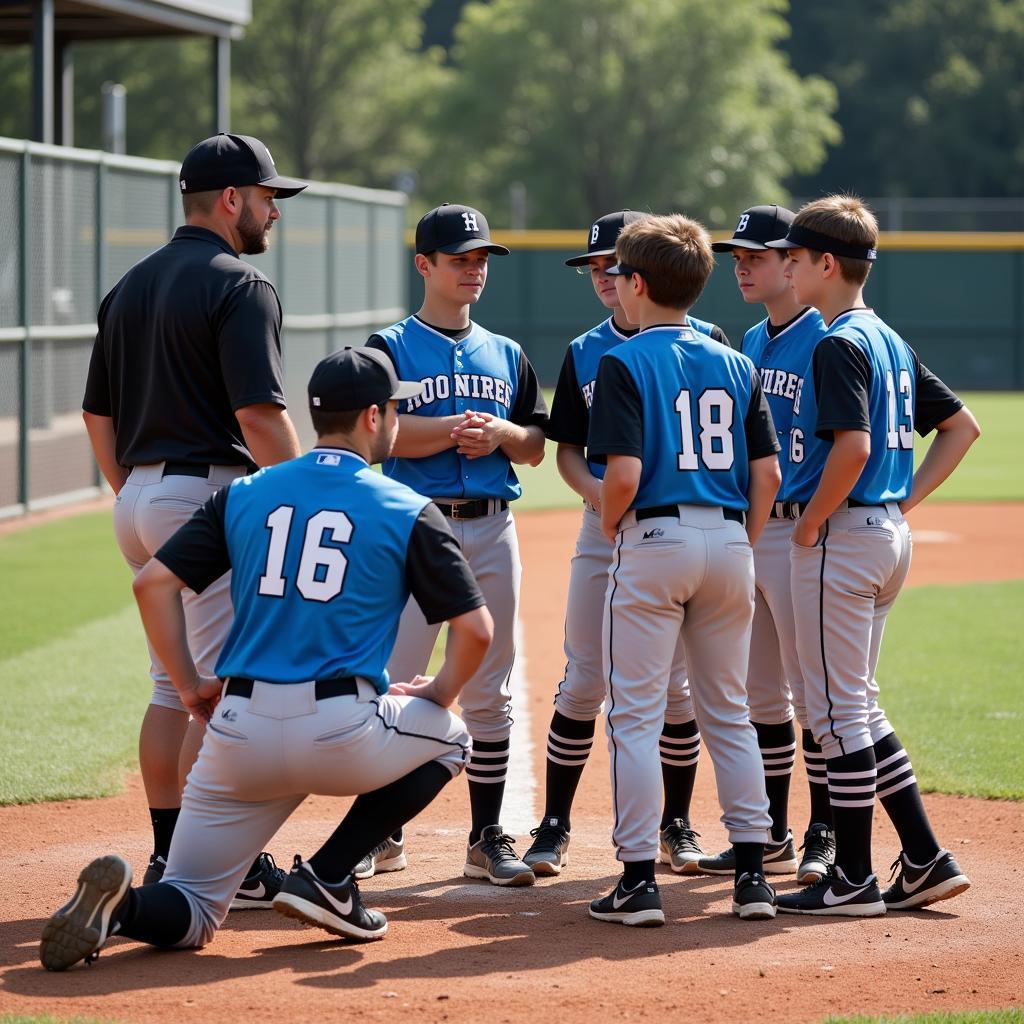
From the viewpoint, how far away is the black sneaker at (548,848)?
479cm

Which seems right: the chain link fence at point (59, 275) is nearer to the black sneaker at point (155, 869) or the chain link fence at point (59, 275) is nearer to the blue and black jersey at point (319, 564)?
the black sneaker at point (155, 869)

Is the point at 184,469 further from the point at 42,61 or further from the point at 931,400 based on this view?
the point at 42,61

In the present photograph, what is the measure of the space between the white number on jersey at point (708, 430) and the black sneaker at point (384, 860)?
1558 mm

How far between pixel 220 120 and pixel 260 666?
14.7 meters

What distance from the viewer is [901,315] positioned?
1174 inches

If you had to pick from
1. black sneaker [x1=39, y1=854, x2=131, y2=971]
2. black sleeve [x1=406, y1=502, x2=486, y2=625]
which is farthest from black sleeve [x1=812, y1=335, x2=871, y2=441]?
black sneaker [x1=39, y1=854, x2=131, y2=971]

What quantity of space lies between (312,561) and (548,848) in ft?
5.14

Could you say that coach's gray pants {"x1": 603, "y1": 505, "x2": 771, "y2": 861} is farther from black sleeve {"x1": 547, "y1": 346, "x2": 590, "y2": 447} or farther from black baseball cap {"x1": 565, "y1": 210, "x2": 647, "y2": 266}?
black baseball cap {"x1": 565, "y1": 210, "x2": 647, "y2": 266}

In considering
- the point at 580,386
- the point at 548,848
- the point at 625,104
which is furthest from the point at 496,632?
the point at 625,104

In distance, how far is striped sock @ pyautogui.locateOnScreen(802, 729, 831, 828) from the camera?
4.84 meters

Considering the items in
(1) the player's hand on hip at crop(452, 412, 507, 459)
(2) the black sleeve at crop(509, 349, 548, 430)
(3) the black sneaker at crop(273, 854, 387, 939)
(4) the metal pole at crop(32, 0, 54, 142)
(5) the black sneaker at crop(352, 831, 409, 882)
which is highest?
(4) the metal pole at crop(32, 0, 54, 142)

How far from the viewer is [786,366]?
4793 mm

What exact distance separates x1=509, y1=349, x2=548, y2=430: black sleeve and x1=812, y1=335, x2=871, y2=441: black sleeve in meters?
1.02

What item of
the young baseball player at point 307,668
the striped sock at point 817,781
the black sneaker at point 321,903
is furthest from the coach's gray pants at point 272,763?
the striped sock at point 817,781
